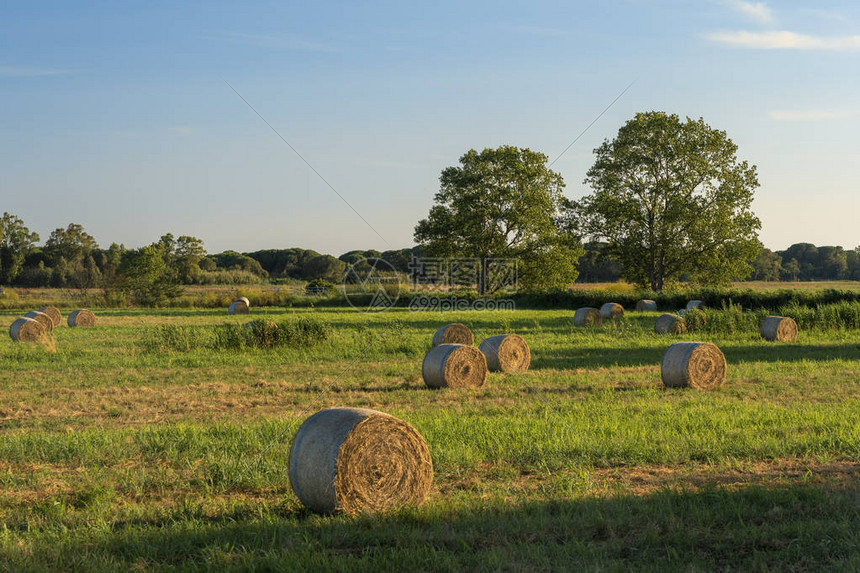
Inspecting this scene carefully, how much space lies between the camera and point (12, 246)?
283ft

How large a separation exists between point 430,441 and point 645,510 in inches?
124

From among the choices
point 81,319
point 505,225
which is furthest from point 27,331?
point 505,225

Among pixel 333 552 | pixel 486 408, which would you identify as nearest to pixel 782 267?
pixel 486 408

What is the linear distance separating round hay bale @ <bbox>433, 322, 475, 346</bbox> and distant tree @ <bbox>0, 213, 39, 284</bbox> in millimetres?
78720

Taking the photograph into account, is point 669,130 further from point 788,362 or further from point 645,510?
point 645,510

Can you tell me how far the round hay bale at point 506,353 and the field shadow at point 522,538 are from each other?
31.3ft

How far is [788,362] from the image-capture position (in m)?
16.6

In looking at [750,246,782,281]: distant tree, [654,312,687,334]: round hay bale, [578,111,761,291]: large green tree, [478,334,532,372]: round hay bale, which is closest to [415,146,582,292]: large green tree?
[578,111,761,291]: large green tree

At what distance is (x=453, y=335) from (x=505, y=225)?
31458 millimetres

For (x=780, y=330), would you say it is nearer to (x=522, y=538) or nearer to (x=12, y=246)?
(x=522, y=538)

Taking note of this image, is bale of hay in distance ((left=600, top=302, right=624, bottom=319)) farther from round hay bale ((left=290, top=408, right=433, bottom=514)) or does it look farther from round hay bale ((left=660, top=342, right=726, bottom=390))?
round hay bale ((left=290, top=408, right=433, bottom=514))

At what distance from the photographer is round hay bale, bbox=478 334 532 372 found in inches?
621

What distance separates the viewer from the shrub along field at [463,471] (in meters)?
5.04

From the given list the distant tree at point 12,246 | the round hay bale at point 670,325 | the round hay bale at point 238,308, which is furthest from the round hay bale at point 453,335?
the distant tree at point 12,246
